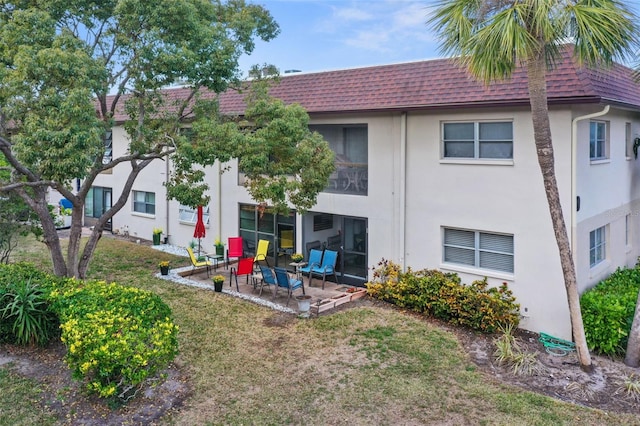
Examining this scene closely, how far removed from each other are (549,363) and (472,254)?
148 inches

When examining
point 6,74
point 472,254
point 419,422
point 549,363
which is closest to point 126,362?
point 419,422

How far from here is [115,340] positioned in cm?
742

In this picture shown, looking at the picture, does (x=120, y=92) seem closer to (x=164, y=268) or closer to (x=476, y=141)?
(x=164, y=268)

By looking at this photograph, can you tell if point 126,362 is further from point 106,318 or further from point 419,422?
point 419,422

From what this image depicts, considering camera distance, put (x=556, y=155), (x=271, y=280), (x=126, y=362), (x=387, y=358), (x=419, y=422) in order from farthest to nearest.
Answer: (x=271, y=280) → (x=556, y=155) → (x=387, y=358) → (x=419, y=422) → (x=126, y=362)

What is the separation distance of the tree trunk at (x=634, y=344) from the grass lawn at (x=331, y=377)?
277 centimetres

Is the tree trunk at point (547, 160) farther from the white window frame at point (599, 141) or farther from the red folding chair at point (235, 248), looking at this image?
the red folding chair at point (235, 248)

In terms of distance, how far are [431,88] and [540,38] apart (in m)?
4.62

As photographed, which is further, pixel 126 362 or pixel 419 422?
pixel 419 422

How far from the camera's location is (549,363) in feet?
35.0

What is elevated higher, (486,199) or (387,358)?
(486,199)

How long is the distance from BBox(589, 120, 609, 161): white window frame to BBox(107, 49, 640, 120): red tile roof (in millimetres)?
869

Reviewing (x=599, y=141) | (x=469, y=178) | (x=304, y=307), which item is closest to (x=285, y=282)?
(x=304, y=307)

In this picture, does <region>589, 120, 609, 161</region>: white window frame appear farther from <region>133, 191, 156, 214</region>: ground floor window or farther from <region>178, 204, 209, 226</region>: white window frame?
<region>133, 191, 156, 214</region>: ground floor window
